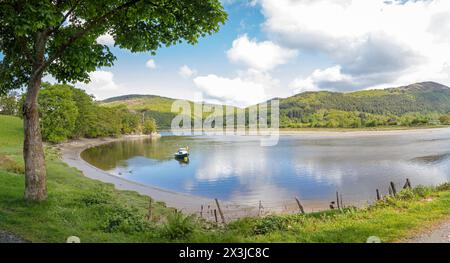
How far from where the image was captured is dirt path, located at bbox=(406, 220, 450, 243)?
899 cm

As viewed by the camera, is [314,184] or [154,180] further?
[154,180]

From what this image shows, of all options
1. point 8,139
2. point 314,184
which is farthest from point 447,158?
point 8,139

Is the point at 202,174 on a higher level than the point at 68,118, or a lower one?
lower

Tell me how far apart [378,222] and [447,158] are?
61.8 m

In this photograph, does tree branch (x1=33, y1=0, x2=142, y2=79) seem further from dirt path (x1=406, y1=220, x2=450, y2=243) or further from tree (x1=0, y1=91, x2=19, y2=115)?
tree (x1=0, y1=91, x2=19, y2=115)

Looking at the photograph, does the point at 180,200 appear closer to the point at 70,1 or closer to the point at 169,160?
the point at 70,1

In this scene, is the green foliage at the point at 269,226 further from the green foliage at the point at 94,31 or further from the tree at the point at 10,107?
the tree at the point at 10,107

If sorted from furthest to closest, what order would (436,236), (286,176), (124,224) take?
1. (286,176)
2. (124,224)
3. (436,236)

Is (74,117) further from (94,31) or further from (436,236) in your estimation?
(436,236)

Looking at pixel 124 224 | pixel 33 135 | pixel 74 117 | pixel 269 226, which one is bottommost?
pixel 269 226

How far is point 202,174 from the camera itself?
52656 millimetres

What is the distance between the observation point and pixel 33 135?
1266 centimetres

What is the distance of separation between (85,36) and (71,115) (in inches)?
3009

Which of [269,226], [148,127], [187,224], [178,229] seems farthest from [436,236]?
A: [148,127]
